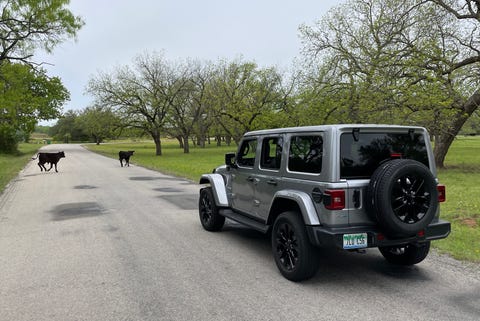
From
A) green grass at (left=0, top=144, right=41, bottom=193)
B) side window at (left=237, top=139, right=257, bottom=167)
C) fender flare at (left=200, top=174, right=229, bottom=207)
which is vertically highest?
side window at (left=237, top=139, right=257, bottom=167)

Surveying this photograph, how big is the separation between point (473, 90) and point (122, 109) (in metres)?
31.2

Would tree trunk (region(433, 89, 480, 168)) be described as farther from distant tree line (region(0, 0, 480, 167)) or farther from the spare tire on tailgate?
the spare tire on tailgate

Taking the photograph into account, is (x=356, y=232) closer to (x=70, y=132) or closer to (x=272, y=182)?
(x=272, y=182)

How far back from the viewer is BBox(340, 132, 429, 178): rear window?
4.31 meters

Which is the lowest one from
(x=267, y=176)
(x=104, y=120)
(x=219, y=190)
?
(x=219, y=190)

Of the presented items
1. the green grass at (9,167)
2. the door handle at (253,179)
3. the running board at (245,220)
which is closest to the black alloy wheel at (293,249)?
the running board at (245,220)

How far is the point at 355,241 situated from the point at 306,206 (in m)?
0.64

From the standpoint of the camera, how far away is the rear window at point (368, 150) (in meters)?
4.31

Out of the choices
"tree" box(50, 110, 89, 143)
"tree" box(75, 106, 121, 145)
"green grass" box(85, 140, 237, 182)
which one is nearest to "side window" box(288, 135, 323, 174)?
"green grass" box(85, 140, 237, 182)

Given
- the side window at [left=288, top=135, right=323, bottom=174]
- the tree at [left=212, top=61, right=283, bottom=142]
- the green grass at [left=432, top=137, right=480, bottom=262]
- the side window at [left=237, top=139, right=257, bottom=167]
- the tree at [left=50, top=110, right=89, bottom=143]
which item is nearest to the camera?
the side window at [left=288, top=135, right=323, bottom=174]

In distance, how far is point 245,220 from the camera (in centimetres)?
584

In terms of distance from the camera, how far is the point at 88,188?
13.7m

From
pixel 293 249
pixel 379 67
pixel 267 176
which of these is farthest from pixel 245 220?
pixel 379 67

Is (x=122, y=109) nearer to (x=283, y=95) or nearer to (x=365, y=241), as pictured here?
(x=283, y=95)
